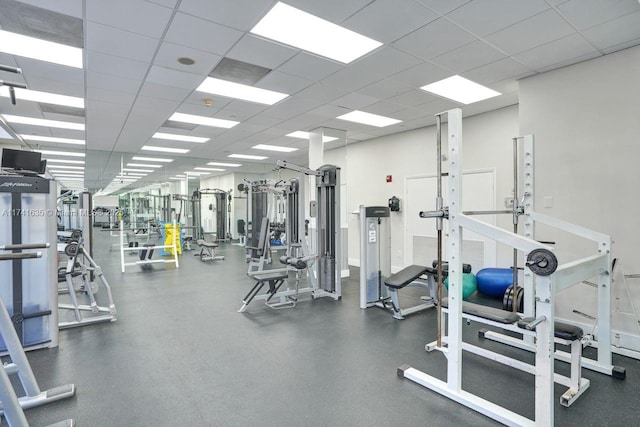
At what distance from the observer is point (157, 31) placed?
9.09 ft

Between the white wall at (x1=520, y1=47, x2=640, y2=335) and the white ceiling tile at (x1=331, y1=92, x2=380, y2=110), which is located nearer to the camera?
the white wall at (x1=520, y1=47, x2=640, y2=335)

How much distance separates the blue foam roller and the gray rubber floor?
1008 millimetres

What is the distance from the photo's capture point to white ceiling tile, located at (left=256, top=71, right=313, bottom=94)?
3752 millimetres

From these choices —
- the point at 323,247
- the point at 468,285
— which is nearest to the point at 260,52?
the point at 323,247

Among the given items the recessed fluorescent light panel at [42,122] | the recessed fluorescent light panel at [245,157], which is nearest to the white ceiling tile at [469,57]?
the recessed fluorescent light panel at [42,122]

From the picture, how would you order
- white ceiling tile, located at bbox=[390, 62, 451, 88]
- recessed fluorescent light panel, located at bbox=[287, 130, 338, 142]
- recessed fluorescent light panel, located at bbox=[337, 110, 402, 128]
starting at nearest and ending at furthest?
white ceiling tile, located at bbox=[390, 62, 451, 88], recessed fluorescent light panel, located at bbox=[337, 110, 402, 128], recessed fluorescent light panel, located at bbox=[287, 130, 338, 142]

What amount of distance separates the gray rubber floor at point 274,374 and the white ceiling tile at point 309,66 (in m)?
2.78

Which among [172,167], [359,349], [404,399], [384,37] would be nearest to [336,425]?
[404,399]

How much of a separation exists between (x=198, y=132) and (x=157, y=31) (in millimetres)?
3723

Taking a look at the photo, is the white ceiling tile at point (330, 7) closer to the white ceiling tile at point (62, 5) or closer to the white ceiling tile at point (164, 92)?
the white ceiling tile at point (62, 5)

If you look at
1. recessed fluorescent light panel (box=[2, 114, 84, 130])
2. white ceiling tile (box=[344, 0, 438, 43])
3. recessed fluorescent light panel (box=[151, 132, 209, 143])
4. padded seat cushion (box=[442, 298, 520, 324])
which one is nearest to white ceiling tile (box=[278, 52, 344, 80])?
white ceiling tile (box=[344, 0, 438, 43])

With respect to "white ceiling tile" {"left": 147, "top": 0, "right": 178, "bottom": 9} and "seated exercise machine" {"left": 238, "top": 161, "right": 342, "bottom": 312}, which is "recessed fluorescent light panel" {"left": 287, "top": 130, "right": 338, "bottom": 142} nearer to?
"seated exercise machine" {"left": 238, "top": 161, "right": 342, "bottom": 312}

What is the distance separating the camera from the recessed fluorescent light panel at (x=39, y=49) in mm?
2938

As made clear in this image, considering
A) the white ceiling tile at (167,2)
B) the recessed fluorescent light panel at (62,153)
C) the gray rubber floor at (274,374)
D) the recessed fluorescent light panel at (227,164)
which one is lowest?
the gray rubber floor at (274,374)
